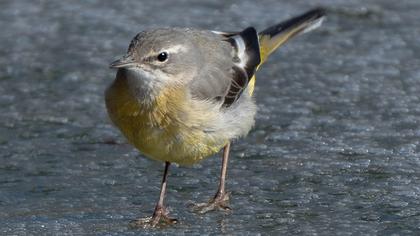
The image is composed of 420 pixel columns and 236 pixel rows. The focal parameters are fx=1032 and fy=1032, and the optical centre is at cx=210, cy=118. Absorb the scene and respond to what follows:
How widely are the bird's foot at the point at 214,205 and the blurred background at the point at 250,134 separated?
0.08 meters

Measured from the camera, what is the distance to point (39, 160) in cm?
671

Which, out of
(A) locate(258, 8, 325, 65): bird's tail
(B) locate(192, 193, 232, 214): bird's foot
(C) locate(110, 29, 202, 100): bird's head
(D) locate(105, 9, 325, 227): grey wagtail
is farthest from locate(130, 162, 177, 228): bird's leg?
(A) locate(258, 8, 325, 65): bird's tail

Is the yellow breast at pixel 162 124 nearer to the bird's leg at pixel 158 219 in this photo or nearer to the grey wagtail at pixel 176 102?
the grey wagtail at pixel 176 102

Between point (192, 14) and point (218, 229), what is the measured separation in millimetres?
3977

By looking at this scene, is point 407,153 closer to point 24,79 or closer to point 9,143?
point 9,143

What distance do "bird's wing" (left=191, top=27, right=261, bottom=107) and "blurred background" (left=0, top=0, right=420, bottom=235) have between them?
0.53 m

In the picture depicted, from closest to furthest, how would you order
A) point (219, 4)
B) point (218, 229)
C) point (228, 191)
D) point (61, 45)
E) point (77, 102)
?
point (218, 229) < point (228, 191) < point (77, 102) < point (61, 45) < point (219, 4)

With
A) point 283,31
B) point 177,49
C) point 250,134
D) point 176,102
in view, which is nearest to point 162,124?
point 176,102

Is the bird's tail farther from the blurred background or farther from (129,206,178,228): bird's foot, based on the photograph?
(129,206,178,228): bird's foot

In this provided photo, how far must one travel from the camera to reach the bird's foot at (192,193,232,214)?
5941 mm

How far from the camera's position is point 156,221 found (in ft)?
18.8

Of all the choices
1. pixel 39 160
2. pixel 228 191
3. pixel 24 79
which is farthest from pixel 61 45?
pixel 228 191

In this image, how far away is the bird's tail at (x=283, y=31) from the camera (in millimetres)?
7371

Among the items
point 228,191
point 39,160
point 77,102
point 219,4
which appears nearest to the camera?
point 228,191
